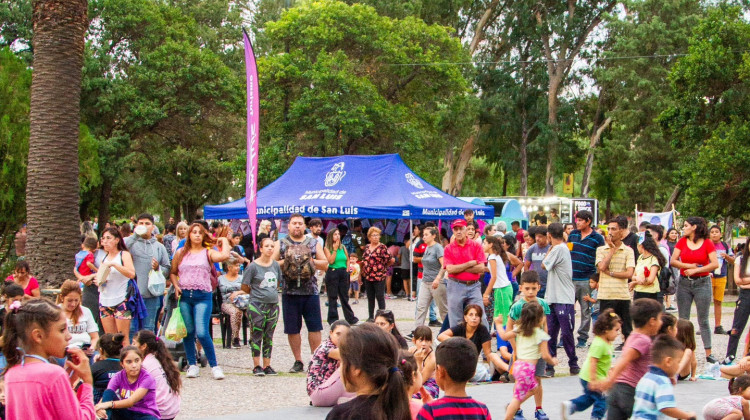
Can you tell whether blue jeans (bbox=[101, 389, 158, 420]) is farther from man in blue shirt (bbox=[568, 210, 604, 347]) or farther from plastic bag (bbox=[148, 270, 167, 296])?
man in blue shirt (bbox=[568, 210, 604, 347])

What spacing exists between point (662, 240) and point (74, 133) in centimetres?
1023

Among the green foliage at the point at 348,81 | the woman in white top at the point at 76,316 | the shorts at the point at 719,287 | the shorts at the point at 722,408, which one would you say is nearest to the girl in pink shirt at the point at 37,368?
the woman in white top at the point at 76,316

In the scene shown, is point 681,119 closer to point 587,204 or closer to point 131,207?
point 587,204

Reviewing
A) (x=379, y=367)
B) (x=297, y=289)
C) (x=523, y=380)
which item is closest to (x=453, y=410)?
(x=379, y=367)

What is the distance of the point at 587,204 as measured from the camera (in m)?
36.4

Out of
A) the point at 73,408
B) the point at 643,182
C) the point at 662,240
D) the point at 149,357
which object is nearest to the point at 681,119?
the point at 662,240

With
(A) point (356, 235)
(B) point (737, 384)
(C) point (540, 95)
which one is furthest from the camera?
(C) point (540, 95)

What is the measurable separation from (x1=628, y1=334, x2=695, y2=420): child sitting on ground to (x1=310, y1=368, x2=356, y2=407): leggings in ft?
10.3

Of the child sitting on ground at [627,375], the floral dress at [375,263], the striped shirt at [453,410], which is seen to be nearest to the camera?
the striped shirt at [453,410]

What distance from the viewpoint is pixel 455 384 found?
4227mm

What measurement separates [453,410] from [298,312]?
Result: 582cm

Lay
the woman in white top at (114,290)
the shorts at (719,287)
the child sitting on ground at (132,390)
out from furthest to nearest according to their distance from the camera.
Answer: the shorts at (719,287) → the woman in white top at (114,290) → the child sitting on ground at (132,390)

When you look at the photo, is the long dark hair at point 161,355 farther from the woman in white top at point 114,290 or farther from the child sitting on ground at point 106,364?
the woman in white top at point 114,290

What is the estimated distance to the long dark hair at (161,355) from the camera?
21.3 feet
